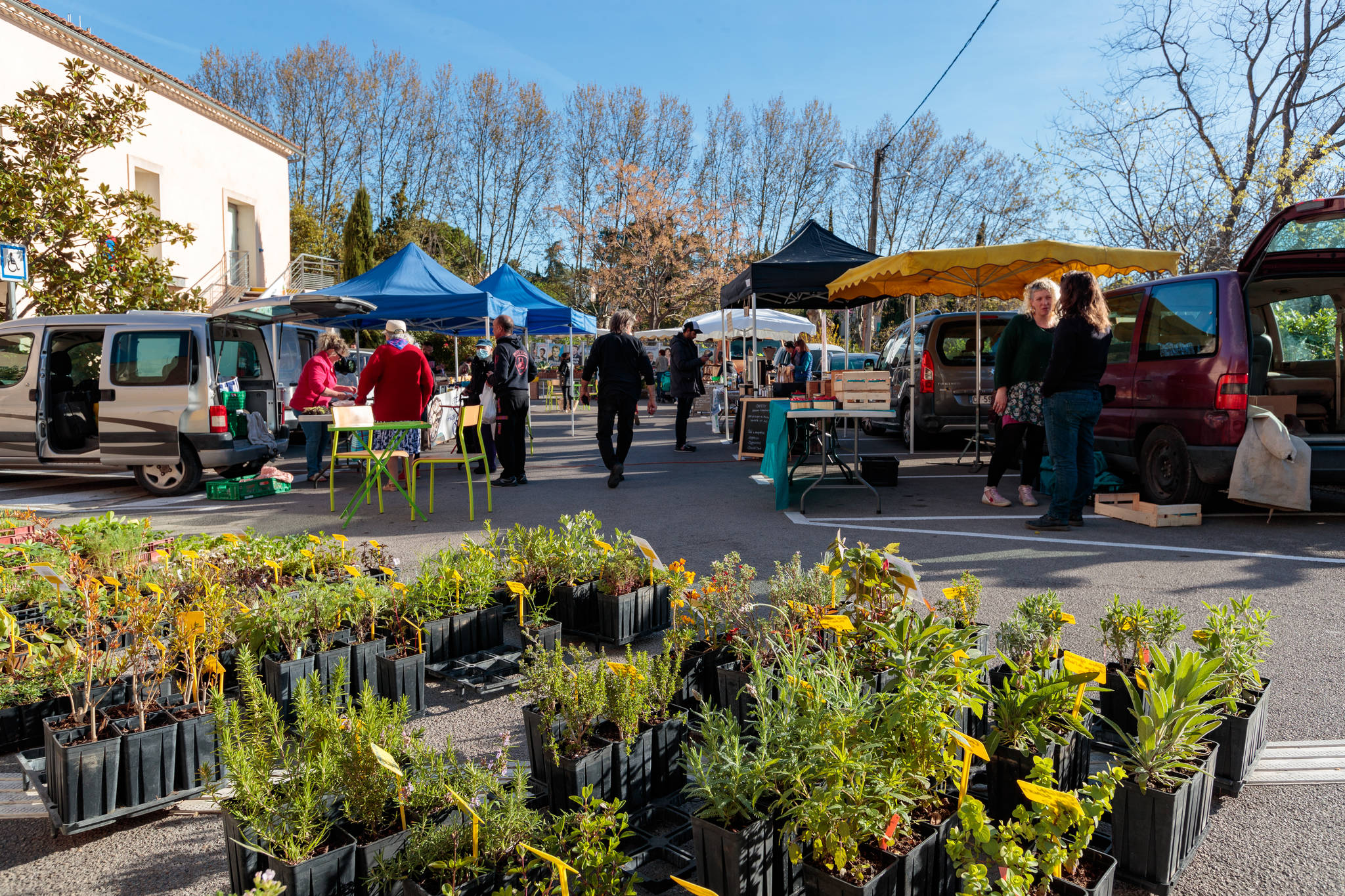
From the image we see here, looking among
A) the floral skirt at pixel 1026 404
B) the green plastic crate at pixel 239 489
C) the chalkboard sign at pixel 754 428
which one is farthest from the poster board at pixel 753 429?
the green plastic crate at pixel 239 489

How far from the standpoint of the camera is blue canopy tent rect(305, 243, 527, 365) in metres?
12.0

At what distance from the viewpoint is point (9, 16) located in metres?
17.0

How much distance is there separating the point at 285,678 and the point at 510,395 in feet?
21.2

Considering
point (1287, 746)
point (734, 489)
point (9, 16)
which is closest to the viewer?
point (1287, 746)

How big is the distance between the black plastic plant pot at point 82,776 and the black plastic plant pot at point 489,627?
162 cm

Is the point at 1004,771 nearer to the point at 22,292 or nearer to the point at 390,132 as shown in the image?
the point at 22,292

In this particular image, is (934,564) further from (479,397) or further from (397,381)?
(479,397)

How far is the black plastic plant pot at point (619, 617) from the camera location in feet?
13.4

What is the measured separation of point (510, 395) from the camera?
9.46 metres

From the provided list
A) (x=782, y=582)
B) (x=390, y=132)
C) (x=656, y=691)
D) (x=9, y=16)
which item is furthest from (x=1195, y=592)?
(x=390, y=132)

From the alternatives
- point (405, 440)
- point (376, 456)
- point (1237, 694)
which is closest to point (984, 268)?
point (405, 440)

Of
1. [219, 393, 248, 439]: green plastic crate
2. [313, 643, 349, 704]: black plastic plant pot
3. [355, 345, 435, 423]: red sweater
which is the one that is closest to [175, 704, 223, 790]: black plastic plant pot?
[313, 643, 349, 704]: black plastic plant pot

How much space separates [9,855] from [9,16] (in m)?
21.2

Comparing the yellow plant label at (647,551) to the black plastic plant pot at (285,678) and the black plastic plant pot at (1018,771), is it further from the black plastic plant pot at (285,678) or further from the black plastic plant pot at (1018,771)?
the black plastic plant pot at (1018,771)
